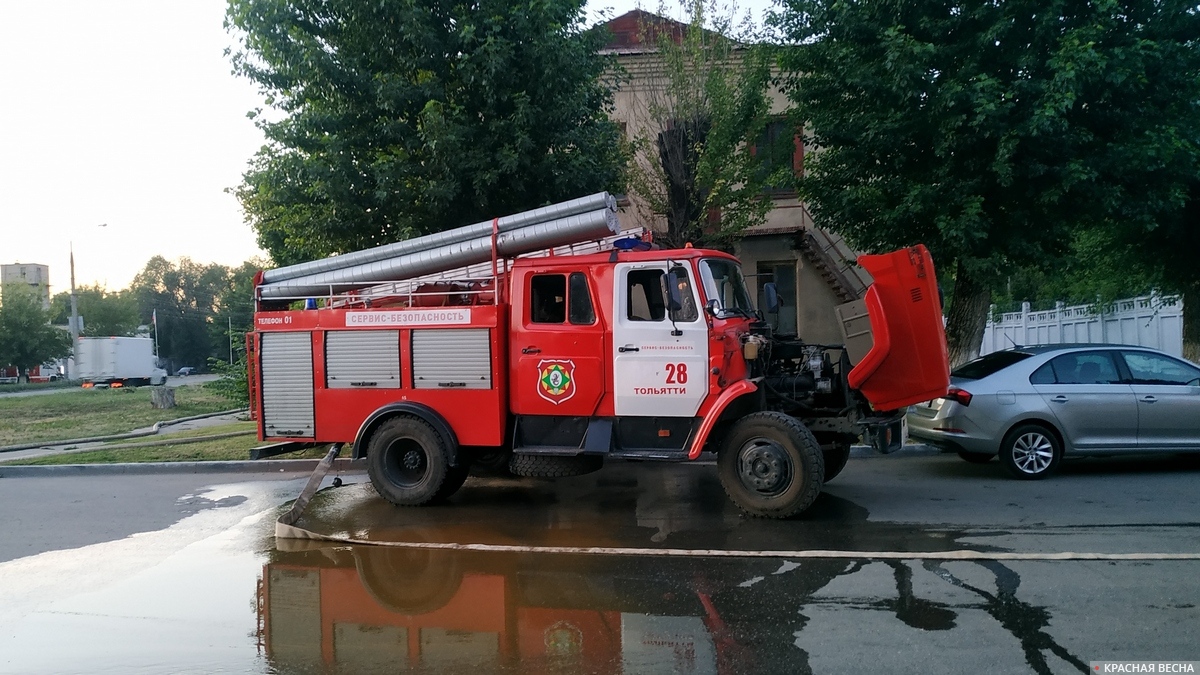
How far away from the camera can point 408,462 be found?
923 centimetres

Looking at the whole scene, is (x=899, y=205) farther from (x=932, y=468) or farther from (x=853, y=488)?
(x=853, y=488)

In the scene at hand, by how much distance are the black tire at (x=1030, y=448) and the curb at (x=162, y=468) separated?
28.7 ft

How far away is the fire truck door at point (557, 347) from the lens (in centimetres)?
850

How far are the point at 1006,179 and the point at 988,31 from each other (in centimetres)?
188

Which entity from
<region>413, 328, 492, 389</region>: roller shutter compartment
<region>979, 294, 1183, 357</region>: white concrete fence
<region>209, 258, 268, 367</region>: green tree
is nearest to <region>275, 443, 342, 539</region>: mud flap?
<region>413, 328, 492, 389</region>: roller shutter compartment

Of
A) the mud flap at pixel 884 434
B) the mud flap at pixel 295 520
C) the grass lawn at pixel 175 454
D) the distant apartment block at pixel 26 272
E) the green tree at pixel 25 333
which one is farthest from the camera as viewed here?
the distant apartment block at pixel 26 272

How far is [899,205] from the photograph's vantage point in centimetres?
1166

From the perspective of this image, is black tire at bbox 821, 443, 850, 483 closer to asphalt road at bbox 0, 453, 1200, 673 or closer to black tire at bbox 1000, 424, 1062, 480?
asphalt road at bbox 0, 453, 1200, 673

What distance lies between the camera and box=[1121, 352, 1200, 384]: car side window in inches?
377

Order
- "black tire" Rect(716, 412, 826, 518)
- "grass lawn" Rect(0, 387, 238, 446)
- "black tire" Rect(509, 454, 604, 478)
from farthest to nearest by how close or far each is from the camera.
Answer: "grass lawn" Rect(0, 387, 238, 446)
"black tire" Rect(509, 454, 604, 478)
"black tire" Rect(716, 412, 826, 518)

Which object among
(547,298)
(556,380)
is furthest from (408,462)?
(547,298)

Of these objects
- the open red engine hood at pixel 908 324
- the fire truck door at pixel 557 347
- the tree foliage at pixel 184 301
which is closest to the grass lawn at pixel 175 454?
the fire truck door at pixel 557 347

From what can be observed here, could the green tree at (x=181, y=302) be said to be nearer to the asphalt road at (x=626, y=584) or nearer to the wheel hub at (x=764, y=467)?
the asphalt road at (x=626, y=584)

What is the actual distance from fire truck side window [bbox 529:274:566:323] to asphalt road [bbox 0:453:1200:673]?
204cm
